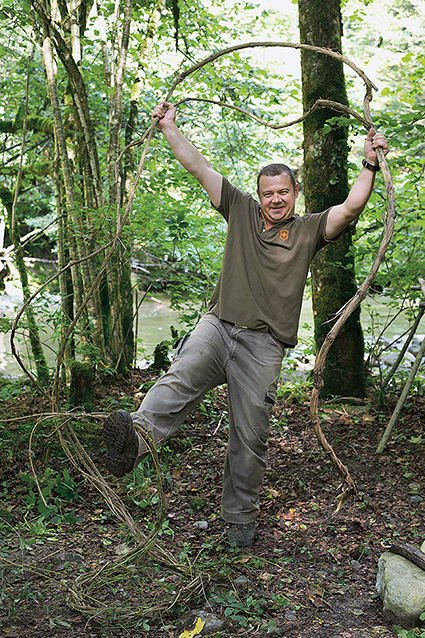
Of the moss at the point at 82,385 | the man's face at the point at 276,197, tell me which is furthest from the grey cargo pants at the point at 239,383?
the moss at the point at 82,385

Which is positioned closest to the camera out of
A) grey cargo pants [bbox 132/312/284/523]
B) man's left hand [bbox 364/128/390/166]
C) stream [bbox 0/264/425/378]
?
man's left hand [bbox 364/128/390/166]

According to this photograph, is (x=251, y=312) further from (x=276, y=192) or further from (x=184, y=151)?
(x=184, y=151)

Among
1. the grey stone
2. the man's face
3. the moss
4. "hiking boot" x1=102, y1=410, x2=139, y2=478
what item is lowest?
the grey stone

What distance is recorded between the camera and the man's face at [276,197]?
313 centimetres

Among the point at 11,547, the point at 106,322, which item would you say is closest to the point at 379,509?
the point at 11,547

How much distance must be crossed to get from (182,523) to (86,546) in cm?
66

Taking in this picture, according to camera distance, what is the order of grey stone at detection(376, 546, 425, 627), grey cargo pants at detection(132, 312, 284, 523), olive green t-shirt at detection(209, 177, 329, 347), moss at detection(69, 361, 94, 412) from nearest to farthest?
grey stone at detection(376, 546, 425, 627)
grey cargo pants at detection(132, 312, 284, 523)
olive green t-shirt at detection(209, 177, 329, 347)
moss at detection(69, 361, 94, 412)

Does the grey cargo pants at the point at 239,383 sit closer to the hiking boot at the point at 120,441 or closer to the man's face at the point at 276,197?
the hiking boot at the point at 120,441

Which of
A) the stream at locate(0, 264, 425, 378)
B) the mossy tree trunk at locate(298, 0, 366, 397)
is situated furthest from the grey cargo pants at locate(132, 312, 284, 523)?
the stream at locate(0, 264, 425, 378)

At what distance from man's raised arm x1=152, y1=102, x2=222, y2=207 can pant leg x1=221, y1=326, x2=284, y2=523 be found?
2.95ft

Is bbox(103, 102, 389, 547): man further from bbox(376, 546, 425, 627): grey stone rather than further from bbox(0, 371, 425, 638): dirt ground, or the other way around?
bbox(376, 546, 425, 627): grey stone

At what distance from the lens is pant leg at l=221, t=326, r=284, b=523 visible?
305 centimetres

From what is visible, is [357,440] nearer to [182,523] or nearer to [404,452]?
[404,452]

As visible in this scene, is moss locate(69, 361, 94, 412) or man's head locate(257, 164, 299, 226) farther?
moss locate(69, 361, 94, 412)
